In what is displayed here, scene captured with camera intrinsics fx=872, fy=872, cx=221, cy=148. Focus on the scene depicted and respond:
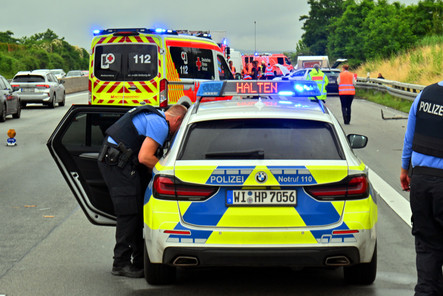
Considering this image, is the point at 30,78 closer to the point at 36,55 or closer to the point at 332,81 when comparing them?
the point at 332,81

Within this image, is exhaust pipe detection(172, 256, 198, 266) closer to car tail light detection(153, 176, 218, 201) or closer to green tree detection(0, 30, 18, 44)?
car tail light detection(153, 176, 218, 201)

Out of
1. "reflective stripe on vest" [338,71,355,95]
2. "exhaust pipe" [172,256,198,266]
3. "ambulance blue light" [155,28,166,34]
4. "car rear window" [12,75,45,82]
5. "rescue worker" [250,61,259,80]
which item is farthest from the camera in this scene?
"rescue worker" [250,61,259,80]

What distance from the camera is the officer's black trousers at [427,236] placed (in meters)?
5.11

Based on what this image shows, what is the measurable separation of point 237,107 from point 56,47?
3922 inches

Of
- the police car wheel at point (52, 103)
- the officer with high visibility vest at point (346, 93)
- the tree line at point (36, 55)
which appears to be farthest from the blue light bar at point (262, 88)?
the tree line at point (36, 55)

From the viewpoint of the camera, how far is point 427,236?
17.0ft

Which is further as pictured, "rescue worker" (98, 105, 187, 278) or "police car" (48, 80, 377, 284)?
"rescue worker" (98, 105, 187, 278)

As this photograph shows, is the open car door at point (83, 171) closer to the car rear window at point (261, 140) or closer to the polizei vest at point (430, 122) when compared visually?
the car rear window at point (261, 140)

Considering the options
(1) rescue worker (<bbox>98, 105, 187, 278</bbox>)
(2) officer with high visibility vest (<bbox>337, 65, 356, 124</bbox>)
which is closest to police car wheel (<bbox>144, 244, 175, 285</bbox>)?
(1) rescue worker (<bbox>98, 105, 187, 278</bbox>)

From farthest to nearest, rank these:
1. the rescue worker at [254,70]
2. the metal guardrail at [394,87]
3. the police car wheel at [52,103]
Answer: the rescue worker at [254,70] → the police car wheel at [52,103] → the metal guardrail at [394,87]

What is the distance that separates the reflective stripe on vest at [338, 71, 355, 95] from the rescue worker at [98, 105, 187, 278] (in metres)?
17.4

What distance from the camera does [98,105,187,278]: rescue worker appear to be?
664 cm

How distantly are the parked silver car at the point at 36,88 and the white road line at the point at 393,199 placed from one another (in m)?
22.6

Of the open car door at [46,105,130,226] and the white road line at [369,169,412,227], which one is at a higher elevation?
the open car door at [46,105,130,226]
